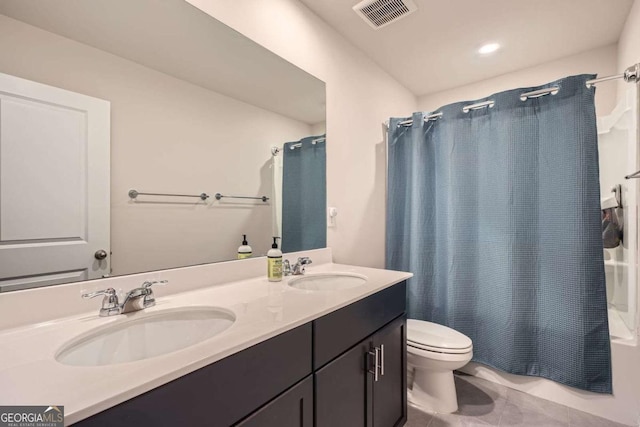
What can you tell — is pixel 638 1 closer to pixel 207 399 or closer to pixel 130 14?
pixel 130 14

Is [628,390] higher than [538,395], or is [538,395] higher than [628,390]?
[628,390]

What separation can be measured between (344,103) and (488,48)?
3.85 ft

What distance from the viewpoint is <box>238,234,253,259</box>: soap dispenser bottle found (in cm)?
139

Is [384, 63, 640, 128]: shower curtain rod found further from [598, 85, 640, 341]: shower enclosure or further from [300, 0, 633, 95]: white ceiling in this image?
[300, 0, 633, 95]: white ceiling

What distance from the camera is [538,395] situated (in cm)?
182

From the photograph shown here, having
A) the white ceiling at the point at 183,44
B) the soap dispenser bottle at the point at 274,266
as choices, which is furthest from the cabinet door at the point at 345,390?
the white ceiling at the point at 183,44

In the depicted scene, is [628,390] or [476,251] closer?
[628,390]

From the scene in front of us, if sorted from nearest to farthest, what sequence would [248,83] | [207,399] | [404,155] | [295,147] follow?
[207,399]
[248,83]
[295,147]
[404,155]

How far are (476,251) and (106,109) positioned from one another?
217cm

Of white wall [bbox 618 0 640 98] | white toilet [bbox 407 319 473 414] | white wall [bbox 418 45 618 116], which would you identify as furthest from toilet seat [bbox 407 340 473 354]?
white wall [bbox 418 45 618 116]

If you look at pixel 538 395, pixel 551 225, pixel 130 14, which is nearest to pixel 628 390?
pixel 538 395

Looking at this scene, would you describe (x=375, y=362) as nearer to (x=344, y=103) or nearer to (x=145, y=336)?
(x=145, y=336)

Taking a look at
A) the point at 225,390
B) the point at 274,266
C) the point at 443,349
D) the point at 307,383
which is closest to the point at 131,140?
the point at 274,266

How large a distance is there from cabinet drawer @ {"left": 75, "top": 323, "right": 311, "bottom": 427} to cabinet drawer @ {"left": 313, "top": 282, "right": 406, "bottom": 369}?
0.20 ft
